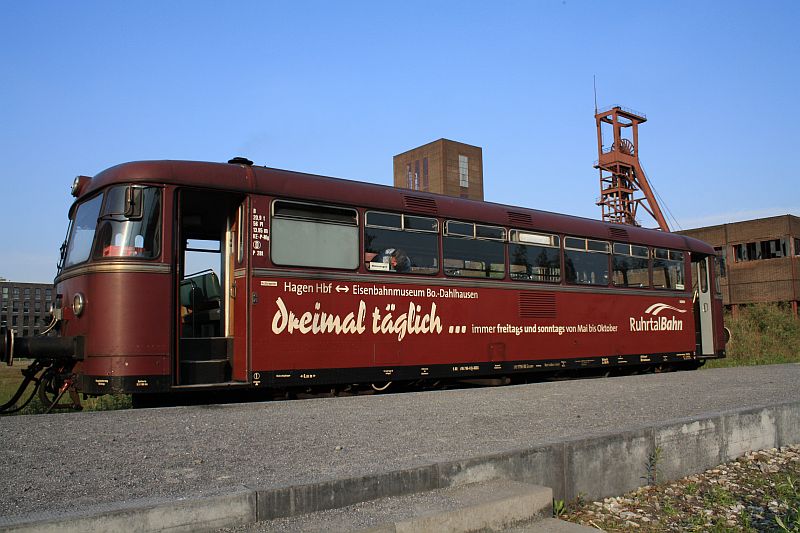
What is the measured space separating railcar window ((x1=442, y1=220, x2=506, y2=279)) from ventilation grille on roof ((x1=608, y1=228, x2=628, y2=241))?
11.7ft

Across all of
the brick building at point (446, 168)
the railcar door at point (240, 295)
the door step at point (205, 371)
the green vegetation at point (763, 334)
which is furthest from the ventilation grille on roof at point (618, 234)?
the brick building at point (446, 168)

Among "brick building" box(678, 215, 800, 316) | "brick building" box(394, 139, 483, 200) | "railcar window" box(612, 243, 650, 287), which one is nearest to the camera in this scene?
"railcar window" box(612, 243, 650, 287)

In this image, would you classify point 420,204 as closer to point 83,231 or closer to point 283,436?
point 83,231

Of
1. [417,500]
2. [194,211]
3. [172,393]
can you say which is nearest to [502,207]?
[194,211]

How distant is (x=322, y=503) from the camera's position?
3871 millimetres

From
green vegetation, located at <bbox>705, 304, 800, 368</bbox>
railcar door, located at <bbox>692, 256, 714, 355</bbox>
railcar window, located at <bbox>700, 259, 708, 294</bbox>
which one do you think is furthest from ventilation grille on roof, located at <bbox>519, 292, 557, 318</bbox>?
green vegetation, located at <bbox>705, 304, 800, 368</bbox>

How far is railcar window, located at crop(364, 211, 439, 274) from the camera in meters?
10.2

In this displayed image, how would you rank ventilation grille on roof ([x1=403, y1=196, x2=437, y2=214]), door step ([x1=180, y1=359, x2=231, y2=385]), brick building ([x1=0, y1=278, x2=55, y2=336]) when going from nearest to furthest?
door step ([x1=180, y1=359, x2=231, y2=385]) < ventilation grille on roof ([x1=403, y1=196, x2=437, y2=214]) < brick building ([x1=0, y1=278, x2=55, y2=336])

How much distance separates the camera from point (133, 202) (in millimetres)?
8438

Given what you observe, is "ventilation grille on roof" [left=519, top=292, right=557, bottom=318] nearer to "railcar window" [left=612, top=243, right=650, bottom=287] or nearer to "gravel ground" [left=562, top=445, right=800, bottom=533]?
"railcar window" [left=612, top=243, right=650, bottom=287]

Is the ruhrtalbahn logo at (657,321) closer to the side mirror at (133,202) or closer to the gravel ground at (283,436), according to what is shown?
the gravel ground at (283,436)

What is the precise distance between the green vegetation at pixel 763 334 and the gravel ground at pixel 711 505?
18.9 meters

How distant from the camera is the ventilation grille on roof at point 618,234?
47.3 feet

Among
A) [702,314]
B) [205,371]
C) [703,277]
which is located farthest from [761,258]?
[205,371]
